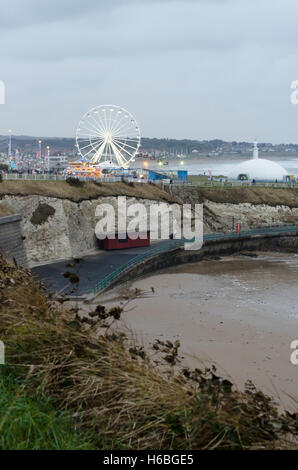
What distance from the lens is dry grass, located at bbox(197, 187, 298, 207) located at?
55188mm

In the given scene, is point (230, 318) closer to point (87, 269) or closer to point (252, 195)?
point (87, 269)

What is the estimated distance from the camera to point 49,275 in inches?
1069

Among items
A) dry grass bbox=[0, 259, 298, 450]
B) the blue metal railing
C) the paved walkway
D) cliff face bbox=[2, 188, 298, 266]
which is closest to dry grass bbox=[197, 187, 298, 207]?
the blue metal railing

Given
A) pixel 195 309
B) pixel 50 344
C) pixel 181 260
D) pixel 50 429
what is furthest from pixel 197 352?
pixel 181 260

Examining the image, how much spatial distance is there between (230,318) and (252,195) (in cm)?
3809

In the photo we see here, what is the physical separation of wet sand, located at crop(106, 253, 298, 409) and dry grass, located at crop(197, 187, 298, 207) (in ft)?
59.8

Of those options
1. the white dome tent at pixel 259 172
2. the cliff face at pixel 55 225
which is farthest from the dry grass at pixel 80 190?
the white dome tent at pixel 259 172

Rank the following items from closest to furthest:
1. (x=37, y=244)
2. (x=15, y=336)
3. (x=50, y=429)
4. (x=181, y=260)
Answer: (x=50, y=429), (x=15, y=336), (x=37, y=244), (x=181, y=260)

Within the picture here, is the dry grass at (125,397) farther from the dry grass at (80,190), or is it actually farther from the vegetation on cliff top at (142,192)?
the vegetation on cliff top at (142,192)

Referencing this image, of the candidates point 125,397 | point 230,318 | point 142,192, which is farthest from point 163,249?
point 125,397

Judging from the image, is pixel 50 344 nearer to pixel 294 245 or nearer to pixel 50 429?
pixel 50 429

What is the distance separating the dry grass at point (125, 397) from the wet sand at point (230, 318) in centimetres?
201

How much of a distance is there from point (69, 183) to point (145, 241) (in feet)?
26.1

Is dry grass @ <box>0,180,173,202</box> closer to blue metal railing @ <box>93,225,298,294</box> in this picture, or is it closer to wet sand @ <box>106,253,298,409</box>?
blue metal railing @ <box>93,225,298,294</box>
